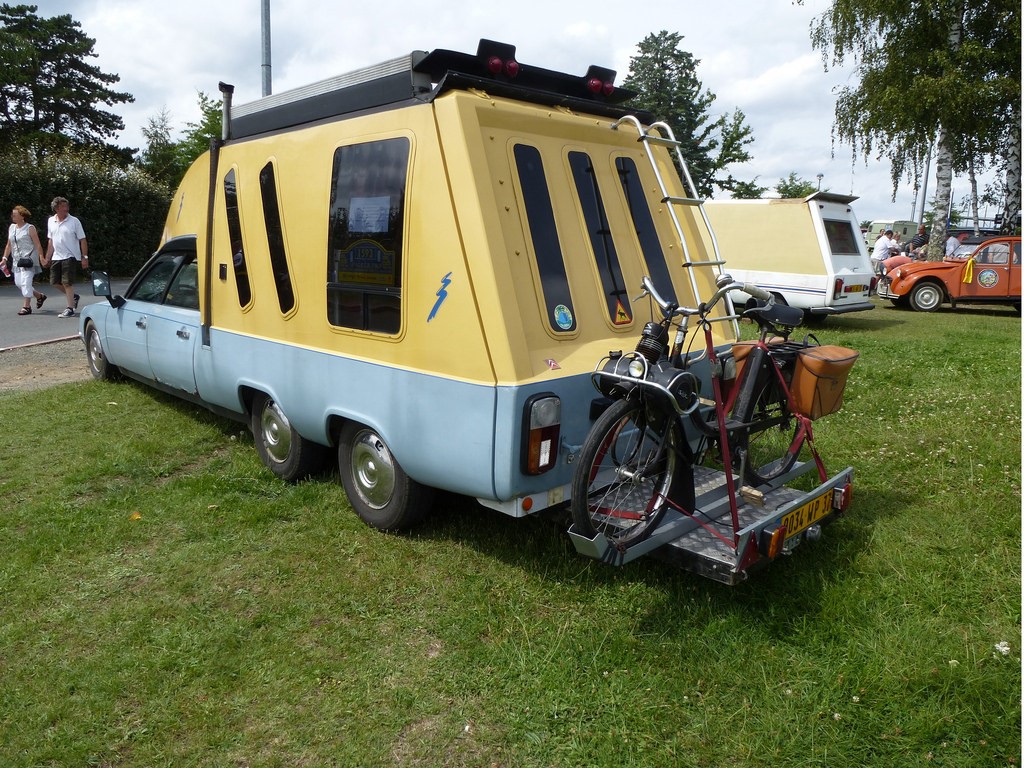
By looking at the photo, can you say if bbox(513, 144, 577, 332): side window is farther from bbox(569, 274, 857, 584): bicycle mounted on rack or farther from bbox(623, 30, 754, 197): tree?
bbox(623, 30, 754, 197): tree

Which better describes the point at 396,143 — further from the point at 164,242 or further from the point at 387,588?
the point at 164,242

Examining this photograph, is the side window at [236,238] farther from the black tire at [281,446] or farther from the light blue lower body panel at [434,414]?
the black tire at [281,446]

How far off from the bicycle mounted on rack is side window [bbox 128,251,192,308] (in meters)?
4.24

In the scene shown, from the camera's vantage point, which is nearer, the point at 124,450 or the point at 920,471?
the point at 920,471

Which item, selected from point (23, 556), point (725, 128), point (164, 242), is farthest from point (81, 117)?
point (23, 556)

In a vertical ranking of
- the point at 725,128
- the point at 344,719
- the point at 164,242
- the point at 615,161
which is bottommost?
the point at 344,719

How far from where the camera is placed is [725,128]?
101 ft

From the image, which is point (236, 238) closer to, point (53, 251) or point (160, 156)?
point (53, 251)

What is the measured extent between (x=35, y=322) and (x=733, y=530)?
12246 mm

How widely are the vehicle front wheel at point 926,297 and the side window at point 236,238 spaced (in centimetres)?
1638

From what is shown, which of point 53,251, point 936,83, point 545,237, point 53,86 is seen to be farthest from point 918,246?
point 53,86

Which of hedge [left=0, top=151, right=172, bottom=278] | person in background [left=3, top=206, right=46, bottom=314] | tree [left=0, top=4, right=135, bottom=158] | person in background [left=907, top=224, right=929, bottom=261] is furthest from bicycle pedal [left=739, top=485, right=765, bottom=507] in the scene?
tree [left=0, top=4, right=135, bottom=158]

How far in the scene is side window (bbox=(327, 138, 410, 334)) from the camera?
398 cm

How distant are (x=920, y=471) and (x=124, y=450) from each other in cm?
580
